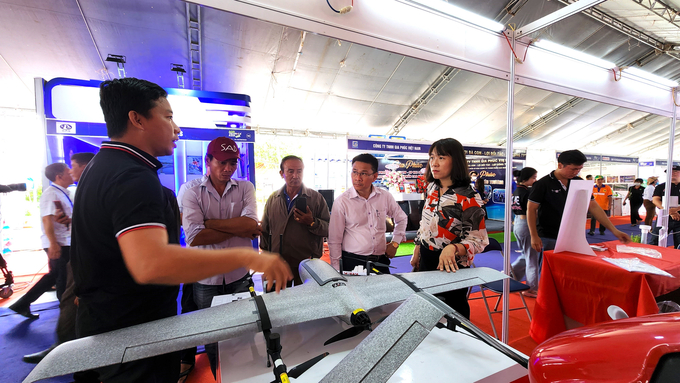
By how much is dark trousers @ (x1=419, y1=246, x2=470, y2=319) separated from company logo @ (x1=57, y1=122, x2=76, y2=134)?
128 inches

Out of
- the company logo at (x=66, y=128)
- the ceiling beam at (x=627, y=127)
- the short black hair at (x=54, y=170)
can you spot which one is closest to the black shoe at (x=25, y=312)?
the short black hair at (x=54, y=170)

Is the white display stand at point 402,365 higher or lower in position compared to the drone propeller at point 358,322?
lower

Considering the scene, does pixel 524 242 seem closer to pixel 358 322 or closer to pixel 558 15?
pixel 558 15

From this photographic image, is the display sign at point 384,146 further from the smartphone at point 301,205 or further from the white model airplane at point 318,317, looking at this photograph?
the white model airplane at point 318,317

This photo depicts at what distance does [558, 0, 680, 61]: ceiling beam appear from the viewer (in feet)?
11.4

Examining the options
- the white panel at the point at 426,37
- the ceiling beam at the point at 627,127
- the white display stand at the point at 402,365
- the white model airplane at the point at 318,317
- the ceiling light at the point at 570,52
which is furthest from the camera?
the ceiling beam at the point at 627,127

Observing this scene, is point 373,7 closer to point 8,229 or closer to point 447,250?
point 447,250

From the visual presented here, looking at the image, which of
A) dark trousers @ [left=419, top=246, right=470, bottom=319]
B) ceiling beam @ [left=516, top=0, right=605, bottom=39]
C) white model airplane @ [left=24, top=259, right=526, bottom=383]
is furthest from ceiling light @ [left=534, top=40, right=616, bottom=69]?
white model airplane @ [left=24, top=259, right=526, bottom=383]

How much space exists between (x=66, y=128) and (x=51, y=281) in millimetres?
1839

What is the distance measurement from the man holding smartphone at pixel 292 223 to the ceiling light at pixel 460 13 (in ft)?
5.93

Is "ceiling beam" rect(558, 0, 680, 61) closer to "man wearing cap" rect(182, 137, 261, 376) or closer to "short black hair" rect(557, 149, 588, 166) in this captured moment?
"short black hair" rect(557, 149, 588, 166)

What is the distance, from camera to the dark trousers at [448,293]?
1718mm

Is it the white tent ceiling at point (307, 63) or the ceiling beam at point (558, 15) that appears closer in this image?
the ceiling beam at point (558, 15)

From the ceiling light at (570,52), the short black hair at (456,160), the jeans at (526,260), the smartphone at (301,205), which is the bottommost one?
the jeans at (526,260)
